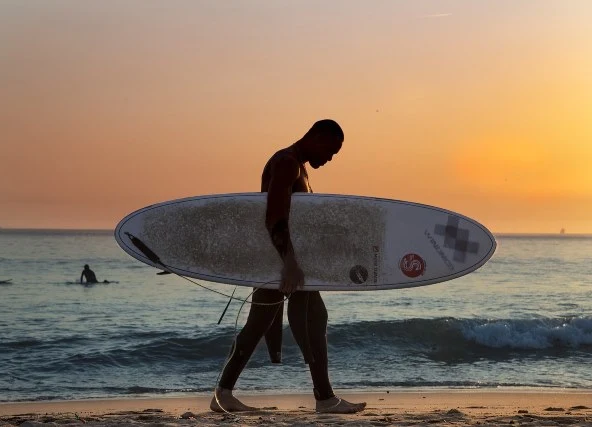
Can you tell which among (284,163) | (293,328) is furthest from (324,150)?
(293,328)

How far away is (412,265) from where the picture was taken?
239 inches

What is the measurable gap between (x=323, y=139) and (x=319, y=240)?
2.37 feet

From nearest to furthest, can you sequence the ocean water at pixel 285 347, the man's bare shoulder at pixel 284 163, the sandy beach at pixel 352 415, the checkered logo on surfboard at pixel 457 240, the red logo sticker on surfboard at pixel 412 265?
the sandy beach at pixel 352 415
the man's bare shoulder at pixel 284 163
the red logo sticker on surfboard at pixel 412 265
the checkered logo on surfboard at pixel 457 240
the ocean water at pixel 285 347

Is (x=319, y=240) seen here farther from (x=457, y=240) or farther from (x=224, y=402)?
(x=224, y=402)

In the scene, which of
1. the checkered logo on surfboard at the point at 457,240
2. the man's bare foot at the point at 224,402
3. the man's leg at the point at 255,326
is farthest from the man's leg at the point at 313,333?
the checkered logo on surfboard at the point at 457,240

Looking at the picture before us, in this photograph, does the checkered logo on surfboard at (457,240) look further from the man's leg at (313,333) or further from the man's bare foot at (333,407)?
the man's bare foot at (333,407)

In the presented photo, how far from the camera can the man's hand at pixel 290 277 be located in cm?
539

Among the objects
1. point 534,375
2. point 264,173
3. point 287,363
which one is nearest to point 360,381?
point 287,363

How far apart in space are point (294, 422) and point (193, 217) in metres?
1.50

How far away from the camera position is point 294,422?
5152 mm

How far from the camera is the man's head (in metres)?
5.45

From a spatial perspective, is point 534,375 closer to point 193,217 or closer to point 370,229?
point 370,229

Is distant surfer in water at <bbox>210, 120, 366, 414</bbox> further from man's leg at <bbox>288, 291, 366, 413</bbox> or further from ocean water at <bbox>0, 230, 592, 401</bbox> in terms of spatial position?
ocean water at <bbox>0, 230, 592, 401</bbox>

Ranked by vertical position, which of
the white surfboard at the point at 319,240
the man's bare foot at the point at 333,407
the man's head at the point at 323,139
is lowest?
the man's bare foot at the point at 333,407
